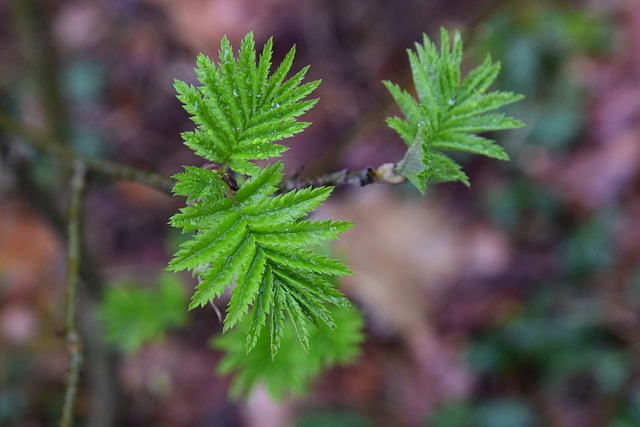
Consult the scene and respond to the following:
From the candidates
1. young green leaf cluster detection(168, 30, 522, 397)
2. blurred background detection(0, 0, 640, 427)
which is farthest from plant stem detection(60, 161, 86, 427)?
blurred background detection(0, 0, 640, 427)

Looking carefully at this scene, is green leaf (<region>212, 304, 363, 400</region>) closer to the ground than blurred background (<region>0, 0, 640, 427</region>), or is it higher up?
closer to the ground

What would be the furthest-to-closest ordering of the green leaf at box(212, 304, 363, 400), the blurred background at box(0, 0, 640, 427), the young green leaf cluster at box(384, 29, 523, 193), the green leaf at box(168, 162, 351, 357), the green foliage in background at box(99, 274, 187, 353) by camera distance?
1. the blurred background at box(0, 0, 640, 427)
2. the green foliage in background at box(99, 274, 187, 353)
3. the green leaf at box(212, 304, 363, 400)
4. the young green leaf cluster at box(384, 29, 523, 193)
5. the green leaf at box(168, 162, 351, 357)

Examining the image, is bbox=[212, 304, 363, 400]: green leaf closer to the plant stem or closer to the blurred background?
the plant stem

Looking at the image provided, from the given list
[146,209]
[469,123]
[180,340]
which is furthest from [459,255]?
[469,123]

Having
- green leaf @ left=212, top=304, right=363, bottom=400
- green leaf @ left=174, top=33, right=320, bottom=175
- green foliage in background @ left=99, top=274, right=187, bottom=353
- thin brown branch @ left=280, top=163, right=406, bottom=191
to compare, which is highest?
green foliage in background @ left=99, top=274, right=187, bottom=353

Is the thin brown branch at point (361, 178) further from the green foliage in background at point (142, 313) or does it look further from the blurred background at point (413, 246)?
the blurred background at point (413, 246)

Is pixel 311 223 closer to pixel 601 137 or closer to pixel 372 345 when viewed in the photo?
pixel 372 345

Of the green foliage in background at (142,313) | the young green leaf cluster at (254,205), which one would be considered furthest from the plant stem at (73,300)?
the green foliage in background at (142,313)
